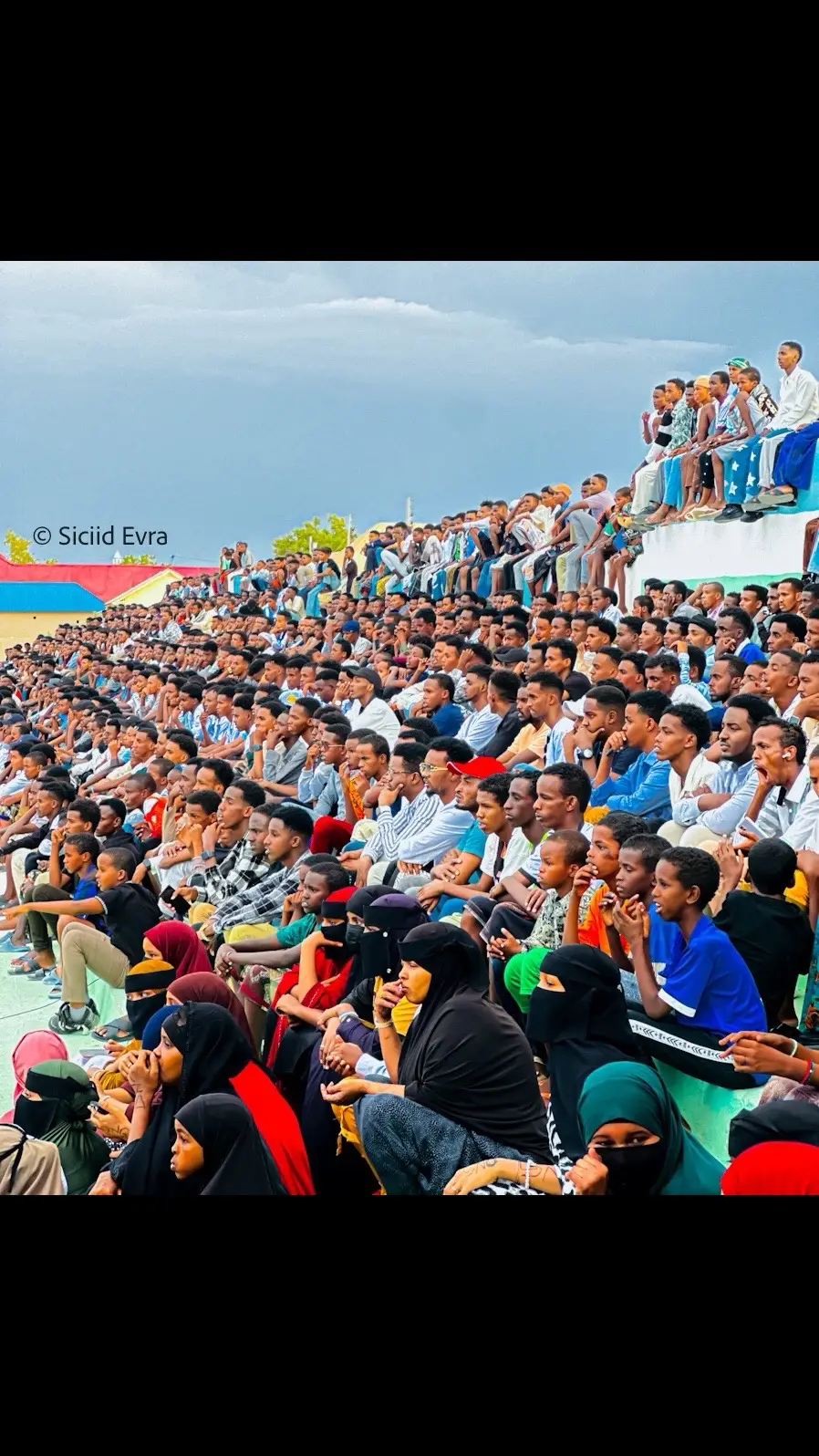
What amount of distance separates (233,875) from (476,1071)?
306 centimetres

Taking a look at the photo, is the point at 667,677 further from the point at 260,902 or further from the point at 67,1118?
the point at 67,1118

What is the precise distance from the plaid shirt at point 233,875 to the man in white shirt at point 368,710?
92.8 inches

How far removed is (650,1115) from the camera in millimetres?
3088

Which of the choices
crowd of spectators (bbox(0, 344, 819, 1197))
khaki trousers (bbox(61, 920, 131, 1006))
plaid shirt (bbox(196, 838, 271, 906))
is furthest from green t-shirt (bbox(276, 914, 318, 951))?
khaki trousers (bbox(61, 920, 131, 1006))

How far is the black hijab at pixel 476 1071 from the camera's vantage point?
3.43m

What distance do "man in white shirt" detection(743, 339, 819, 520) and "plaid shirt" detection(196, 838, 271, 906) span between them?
5.92 m

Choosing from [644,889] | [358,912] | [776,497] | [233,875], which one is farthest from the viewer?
[776,497]

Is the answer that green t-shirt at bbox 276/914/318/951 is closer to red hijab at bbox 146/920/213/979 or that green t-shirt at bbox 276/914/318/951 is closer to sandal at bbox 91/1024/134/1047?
red hijab at bbox 146/920/213/979

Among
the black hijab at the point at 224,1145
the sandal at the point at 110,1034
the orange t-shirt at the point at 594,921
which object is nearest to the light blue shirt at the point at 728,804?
the orange t-shirt at the point at 594,921

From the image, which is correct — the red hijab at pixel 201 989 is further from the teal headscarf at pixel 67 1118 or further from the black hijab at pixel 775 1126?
the black hijab at pixel 775 1126

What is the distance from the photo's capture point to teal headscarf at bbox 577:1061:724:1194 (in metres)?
3.07

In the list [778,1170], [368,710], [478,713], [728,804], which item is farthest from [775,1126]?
[368,710]

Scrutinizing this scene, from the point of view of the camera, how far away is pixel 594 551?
41.9 ft

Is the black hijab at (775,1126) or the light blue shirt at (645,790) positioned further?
the light blue shirt at (645,790)
